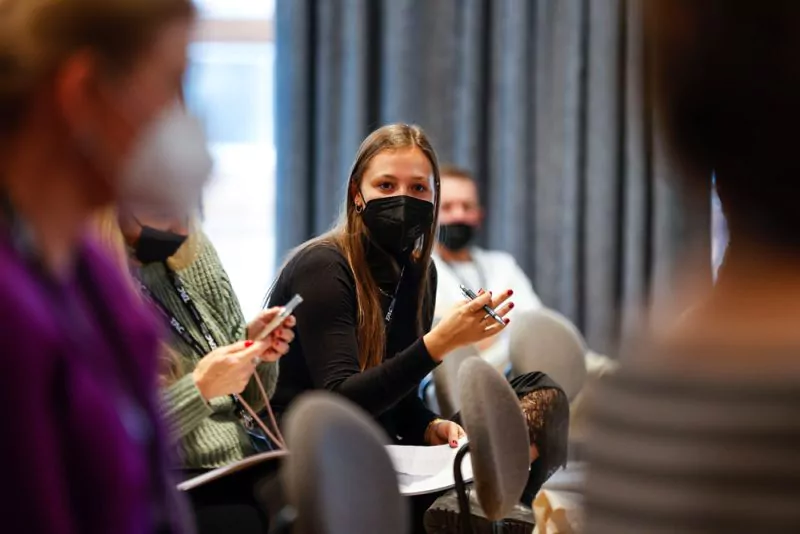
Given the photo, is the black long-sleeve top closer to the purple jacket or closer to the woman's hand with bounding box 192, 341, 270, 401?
the woman's hand with bounding box 192, 341, 270, 401

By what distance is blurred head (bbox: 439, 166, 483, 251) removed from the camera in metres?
3.84

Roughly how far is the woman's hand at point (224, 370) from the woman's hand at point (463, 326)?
376mm

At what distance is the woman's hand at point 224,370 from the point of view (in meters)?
1.73

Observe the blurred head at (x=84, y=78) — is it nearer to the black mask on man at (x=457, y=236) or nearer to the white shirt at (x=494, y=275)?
the white shirt at (x=494, y=275)

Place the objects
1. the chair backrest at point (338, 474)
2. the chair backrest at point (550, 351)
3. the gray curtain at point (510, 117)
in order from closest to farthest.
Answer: the chair backrest at point (338, 474)
the chair backrest at point (550, 351)
the gray curtain at point (510, 117)

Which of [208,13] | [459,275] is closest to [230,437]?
[208,13]

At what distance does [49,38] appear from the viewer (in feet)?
2.67

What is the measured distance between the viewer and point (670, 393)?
55 centimetres

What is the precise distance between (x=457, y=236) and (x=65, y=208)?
10.1 ft

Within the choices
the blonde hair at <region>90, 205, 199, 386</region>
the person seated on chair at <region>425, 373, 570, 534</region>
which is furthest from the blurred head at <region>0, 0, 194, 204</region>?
the person seated on chair at <region>425, 373, 570, 534</region>

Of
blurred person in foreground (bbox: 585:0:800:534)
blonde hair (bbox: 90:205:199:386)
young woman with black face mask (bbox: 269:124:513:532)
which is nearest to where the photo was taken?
blurred person in foreground (bbox: 585:0:800:534)

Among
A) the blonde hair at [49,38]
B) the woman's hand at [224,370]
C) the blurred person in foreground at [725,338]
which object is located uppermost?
the blonde hair at [49,38]

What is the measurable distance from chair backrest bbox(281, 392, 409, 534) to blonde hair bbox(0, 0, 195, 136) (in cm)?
51

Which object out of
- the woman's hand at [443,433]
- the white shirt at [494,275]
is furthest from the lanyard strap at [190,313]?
the white shirt at [494,275]
